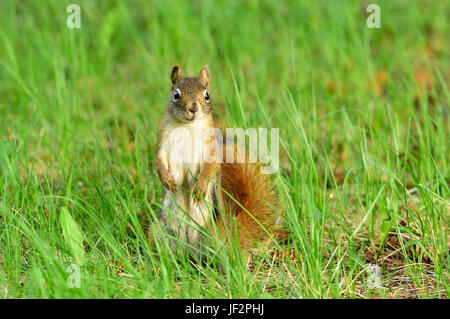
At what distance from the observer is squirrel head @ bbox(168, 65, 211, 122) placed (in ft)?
7.95

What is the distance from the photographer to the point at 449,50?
5.20 m

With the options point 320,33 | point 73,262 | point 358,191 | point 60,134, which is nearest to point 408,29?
point 320,33

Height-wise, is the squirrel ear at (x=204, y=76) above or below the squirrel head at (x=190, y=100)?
above

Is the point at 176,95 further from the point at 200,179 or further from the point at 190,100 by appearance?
the point at 200,179

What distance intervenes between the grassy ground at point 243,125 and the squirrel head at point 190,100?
0.13 metres

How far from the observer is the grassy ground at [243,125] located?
2408 millimetres

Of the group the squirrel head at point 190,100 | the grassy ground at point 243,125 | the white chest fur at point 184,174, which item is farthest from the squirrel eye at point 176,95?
the grassy ground at point 243,125

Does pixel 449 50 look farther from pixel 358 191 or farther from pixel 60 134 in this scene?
pixel 60 134

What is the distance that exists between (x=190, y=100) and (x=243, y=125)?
1.35 feet

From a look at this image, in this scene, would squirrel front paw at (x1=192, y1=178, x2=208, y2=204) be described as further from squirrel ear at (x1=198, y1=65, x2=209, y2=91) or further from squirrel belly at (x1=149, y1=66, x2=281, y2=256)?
squirrel ear at (x1=198, y1=65, x2=209, y2=91)

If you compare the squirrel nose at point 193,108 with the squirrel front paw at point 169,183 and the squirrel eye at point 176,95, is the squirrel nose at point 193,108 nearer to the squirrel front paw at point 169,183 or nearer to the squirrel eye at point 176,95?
the squirrel eye at point 176,95

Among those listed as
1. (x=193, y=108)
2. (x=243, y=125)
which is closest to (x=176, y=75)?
(x=193, y=108)

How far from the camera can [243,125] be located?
9.14ft

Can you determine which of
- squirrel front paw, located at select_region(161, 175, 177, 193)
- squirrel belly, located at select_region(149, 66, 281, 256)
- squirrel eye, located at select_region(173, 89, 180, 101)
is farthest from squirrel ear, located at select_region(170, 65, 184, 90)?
squirrel front paw, located at select_region(161, 175, 177, 193)
